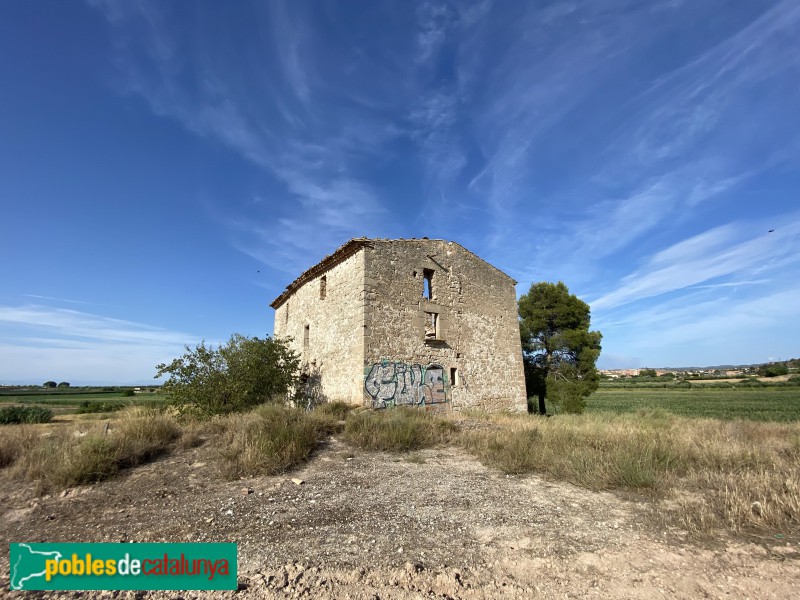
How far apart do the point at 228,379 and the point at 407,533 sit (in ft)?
31.0

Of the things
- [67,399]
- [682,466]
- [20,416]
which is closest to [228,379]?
[682,466]

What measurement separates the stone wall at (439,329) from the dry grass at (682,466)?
148 inches

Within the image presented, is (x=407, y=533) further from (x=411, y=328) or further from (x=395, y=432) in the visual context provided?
(x=411, y=328)

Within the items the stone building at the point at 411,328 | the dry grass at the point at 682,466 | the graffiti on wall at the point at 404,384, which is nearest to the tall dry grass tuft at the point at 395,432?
the dry grass at the point at 682,466

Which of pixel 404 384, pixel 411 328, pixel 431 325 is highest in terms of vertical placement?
pixel 431 325

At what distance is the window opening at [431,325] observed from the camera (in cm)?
1315

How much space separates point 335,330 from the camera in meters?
13.5

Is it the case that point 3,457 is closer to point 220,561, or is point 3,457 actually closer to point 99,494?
point 99,494

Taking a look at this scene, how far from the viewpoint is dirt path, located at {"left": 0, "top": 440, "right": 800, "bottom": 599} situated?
10.00 ft

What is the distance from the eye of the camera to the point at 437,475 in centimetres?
628

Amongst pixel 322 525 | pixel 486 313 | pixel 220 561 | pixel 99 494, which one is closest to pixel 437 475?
pixel 322 525

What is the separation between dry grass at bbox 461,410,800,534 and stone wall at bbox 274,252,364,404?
4.69 m

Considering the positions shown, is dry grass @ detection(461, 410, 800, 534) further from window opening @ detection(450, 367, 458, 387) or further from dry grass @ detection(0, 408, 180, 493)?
dry grass @ detection(0, 408, 180, 493)

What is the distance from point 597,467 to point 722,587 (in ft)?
9.39
